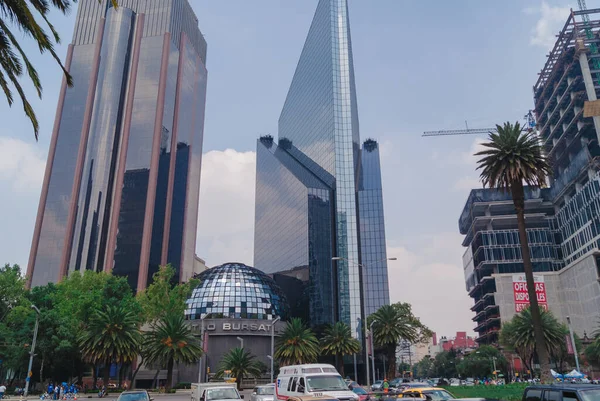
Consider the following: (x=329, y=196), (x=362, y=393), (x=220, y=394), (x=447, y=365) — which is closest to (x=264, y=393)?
(x=362, y=393)

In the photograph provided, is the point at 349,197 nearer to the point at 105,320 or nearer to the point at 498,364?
the point at 498,364

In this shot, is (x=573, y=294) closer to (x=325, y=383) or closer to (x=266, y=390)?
(x=266, y=390)

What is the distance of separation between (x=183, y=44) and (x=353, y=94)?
57791mm

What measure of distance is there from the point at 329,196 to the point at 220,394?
113 m

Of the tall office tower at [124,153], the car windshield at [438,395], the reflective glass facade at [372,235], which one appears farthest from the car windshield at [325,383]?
the reflective glass facade at [372,235]

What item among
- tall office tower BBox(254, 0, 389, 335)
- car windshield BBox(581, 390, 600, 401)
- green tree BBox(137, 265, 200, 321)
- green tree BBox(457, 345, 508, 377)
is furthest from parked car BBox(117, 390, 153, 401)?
green tree BBox(457, 345, 508, 377)

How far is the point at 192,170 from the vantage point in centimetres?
14038

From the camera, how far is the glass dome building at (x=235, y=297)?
96125 millimetres

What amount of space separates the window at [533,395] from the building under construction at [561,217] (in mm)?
92457

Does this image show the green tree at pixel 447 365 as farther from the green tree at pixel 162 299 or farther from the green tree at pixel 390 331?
the green tree at pixel 162 299

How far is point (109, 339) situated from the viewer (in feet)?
188

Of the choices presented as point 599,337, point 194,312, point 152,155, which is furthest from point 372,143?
point 599,337

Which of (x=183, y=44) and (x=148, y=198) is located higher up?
(x=183, y=44)

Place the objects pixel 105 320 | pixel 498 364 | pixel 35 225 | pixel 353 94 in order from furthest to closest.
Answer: pixel 353 94 → pixel 35 225 → pixel 498 364 → pixel 105 320
